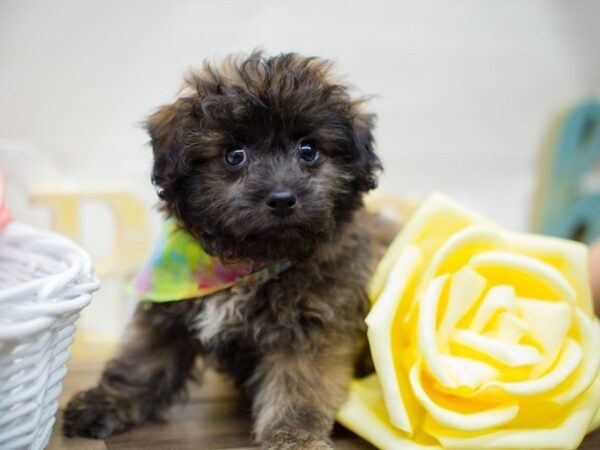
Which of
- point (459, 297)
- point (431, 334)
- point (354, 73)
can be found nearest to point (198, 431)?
point (431, 334)

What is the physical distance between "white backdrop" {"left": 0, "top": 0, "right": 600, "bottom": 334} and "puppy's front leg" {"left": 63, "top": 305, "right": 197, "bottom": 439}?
3.73ft

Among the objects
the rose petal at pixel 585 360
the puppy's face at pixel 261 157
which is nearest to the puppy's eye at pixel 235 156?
the puppy's face at pixel 261 157

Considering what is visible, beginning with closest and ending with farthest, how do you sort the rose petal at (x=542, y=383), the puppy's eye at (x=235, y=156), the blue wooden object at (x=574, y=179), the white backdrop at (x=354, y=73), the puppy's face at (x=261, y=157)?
the rose petal at (x=542, y=383) < the puppy's face at (x=261, y=157) < the puppy's eye at (x=235, y=156) < the white backdrop at (x=354, y=73) < the blue wooden object at (x=574, y=179)

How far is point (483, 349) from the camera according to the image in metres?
1.90

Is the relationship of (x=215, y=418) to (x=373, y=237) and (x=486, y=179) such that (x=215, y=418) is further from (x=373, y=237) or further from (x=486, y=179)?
(x=486, y=179)

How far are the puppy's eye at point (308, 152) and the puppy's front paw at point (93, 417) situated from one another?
0.94 metres

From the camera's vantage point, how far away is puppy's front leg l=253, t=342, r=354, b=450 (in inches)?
74.4

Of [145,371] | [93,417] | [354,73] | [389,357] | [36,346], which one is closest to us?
[36,346]

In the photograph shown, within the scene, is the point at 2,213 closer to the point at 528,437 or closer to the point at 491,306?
the point at 491,306

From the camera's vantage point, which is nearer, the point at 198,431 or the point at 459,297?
the point at 459,297

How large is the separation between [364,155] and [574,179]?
6.98ft

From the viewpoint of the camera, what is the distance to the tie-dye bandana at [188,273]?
2.05 m

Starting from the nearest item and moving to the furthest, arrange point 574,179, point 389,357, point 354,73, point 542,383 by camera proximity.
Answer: point 542,383
point 389,357
point 354,73
point 574,179

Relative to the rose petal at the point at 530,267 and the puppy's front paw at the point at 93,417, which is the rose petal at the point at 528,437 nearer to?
the rose petal at the point at 530,267
